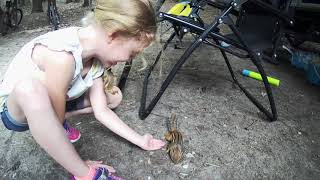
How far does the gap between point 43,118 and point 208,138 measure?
95cm

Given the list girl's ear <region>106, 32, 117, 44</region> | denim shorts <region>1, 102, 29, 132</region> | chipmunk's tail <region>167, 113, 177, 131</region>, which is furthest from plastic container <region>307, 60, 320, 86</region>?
denim shorts <region>1, 102, 29, 132</region>

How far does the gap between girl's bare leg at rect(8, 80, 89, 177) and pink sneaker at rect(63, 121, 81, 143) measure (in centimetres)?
44

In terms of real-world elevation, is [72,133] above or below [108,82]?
below

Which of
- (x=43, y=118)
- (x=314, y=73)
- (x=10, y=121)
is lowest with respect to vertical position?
(x=314, y=73)

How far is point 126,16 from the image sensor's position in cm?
126

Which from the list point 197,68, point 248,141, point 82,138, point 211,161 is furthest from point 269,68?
point 82,138

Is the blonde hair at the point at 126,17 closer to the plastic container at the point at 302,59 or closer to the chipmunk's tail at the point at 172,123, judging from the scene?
the chipmunk's tail at the point at 172,123

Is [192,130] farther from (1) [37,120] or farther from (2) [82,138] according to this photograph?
(1) [37,120]

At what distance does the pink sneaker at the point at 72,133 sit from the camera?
173 centimetres

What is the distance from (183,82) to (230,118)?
1.87ft

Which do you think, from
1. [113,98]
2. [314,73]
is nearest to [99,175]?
[113,98]

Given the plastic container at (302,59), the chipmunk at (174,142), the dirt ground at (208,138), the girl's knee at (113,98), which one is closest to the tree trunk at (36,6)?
the dirt ground at (208,138)

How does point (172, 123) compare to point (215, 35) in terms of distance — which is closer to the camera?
point (215, 35)

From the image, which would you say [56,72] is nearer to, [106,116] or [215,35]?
[106,116]
